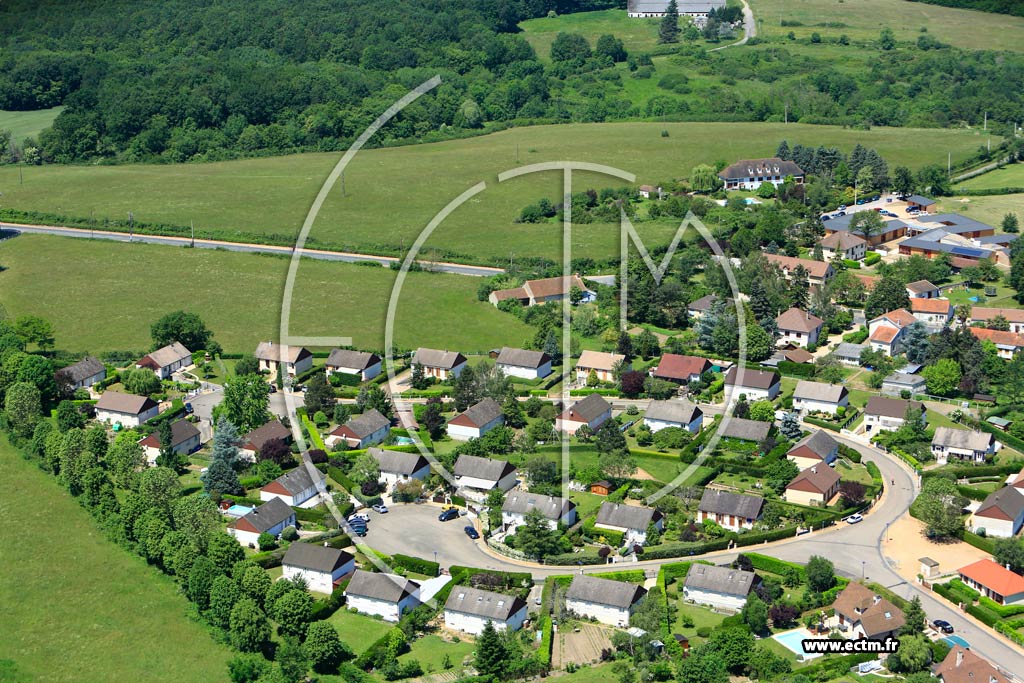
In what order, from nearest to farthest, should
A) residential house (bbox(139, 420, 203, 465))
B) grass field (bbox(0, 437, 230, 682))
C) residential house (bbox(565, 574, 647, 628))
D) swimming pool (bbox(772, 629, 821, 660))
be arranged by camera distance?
Result: swimming pool (bbox(772, 629, 821, 660)), grass field (bbox(0, 437, 230, 682)), residential house (bbox(565, 574, 647, 628)), residential house (bbox(139, 420, 203, 465))

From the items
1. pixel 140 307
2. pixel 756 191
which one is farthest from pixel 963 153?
pixel 140 307

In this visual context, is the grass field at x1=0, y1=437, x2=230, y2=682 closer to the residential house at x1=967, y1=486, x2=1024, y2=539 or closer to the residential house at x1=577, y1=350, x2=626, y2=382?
the residential house at x1=577, y1=350, x2=626, y2=382

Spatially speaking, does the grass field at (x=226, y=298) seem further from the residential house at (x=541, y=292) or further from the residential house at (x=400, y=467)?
the residential house at (x=400, y=467)

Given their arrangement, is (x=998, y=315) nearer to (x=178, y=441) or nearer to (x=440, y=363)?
(x=440, y=363)

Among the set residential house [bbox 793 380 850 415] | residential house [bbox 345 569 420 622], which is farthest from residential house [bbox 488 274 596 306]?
residential house [bbox 345 569 420 622]

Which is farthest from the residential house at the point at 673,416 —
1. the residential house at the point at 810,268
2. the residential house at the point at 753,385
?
the residential house at the point at 810,268

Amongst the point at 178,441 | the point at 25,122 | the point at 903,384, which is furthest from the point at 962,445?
the point at 25,122
